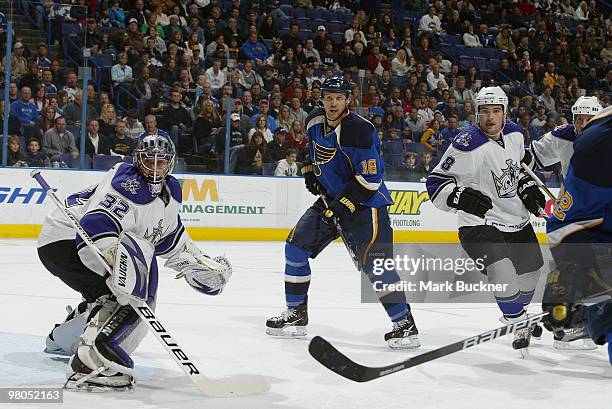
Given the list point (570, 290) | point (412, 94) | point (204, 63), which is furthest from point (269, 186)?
point (570, 290)

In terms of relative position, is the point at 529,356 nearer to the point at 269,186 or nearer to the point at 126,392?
the point at 126,392

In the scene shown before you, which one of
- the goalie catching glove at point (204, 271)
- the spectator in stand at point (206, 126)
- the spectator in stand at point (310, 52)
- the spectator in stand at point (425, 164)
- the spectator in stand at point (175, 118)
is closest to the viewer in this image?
the goalie catching glove at point (204, 271)

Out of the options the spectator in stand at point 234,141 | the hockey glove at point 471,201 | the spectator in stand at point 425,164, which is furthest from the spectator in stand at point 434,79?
the hockey glove at point 471,201

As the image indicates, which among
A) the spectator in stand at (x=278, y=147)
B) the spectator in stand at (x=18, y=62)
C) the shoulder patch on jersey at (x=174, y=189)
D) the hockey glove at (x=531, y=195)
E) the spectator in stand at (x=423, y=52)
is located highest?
the shoulder patch on jersey at (x=174, y=189)

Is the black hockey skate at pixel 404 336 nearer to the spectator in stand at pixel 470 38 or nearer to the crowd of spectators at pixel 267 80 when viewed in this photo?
the crowd of spectators at pixel 267 80

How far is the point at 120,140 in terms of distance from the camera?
9109 millimetres

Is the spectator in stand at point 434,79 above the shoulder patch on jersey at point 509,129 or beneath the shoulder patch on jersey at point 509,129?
beneath

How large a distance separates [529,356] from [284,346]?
46.1 inches

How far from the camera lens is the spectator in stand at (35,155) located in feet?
29.0

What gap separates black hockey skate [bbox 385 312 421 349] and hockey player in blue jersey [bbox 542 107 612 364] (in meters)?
1.54

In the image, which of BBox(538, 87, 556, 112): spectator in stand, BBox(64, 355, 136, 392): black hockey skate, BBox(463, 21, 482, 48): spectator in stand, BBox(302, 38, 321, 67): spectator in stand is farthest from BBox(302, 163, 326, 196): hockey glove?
BBox(463, 21, 482, 48): spectator in stand

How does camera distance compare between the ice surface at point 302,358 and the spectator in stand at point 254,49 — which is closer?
the ice surface at point 302,358

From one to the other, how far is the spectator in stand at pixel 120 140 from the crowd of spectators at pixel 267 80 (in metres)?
0.01

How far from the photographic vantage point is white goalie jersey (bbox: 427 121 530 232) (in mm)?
4527
